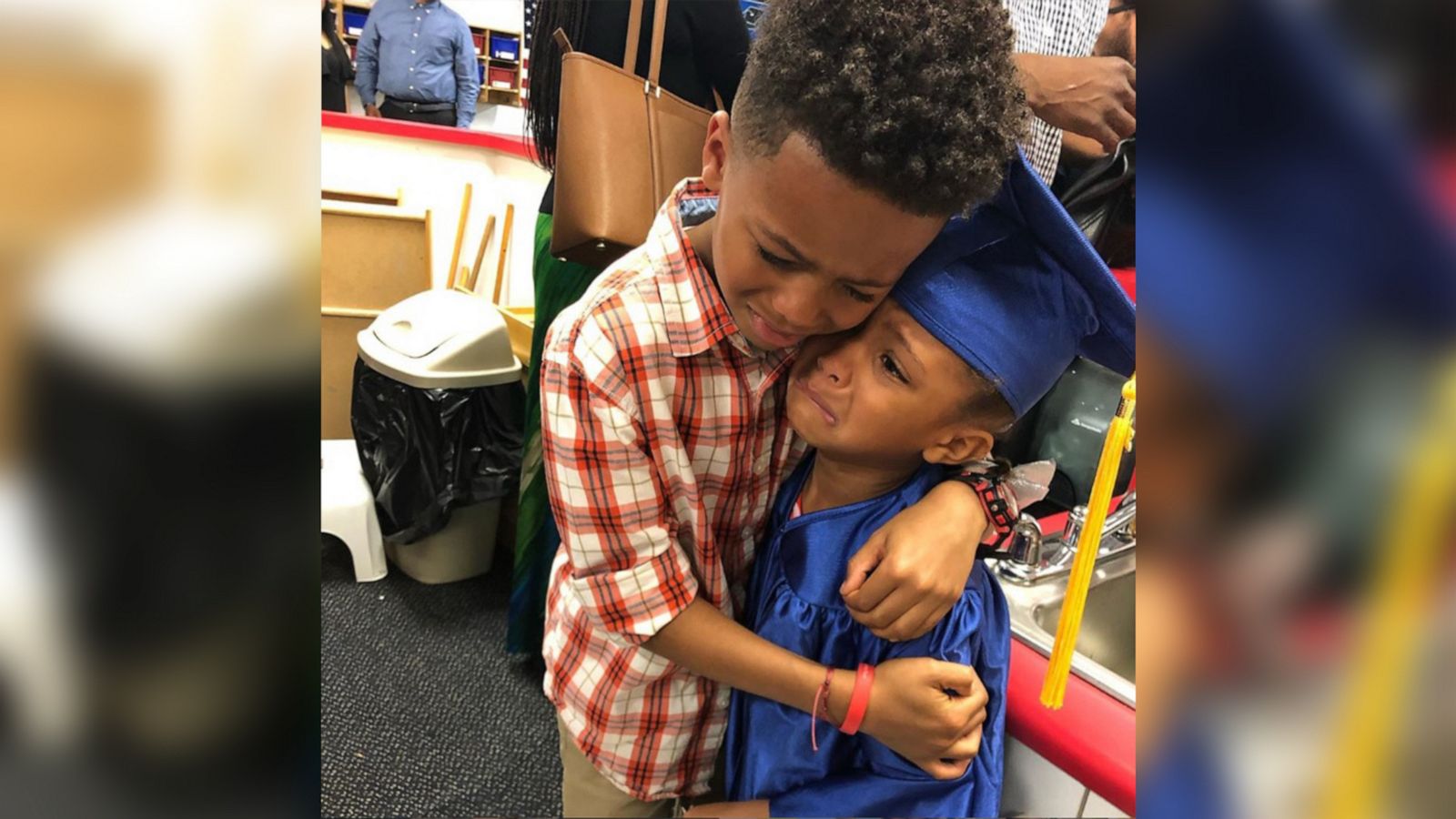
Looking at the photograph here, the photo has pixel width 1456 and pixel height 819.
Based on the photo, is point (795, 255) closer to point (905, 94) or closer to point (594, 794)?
point (905, 94)

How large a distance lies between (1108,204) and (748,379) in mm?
434

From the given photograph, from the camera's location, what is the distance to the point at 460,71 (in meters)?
1.56

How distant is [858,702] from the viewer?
0.62m

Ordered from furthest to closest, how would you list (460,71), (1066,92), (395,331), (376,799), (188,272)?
(395,331) < (460,71) < (376,799) < (1066,92) < (188,272)

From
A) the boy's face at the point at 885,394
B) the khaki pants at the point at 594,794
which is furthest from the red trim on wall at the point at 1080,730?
the khaki pants at the point at 594,794

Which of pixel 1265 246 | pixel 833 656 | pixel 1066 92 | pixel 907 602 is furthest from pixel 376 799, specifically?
pixel 1265 246

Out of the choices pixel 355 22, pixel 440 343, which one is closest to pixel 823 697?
pixel 355 22

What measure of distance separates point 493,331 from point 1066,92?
1321mm

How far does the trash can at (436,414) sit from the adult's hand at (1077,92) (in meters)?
1.30

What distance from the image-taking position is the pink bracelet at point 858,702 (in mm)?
621

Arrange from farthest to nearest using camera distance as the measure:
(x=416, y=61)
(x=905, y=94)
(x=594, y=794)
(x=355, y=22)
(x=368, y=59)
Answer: (x=416, y=61) < (x=368, y=59) < (x=355, y=22) < (x=594, y=794) < (x=905, y=94)

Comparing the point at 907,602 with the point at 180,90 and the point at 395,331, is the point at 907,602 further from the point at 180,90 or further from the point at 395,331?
the point at 395,331

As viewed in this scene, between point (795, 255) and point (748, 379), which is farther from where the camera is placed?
point (748, 379)

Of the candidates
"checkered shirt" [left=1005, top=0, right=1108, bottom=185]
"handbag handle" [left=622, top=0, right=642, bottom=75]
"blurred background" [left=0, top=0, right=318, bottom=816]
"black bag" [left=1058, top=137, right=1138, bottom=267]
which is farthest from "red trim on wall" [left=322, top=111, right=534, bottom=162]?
"blurred background" [left=0, top=0, right=318, bottom=816]
